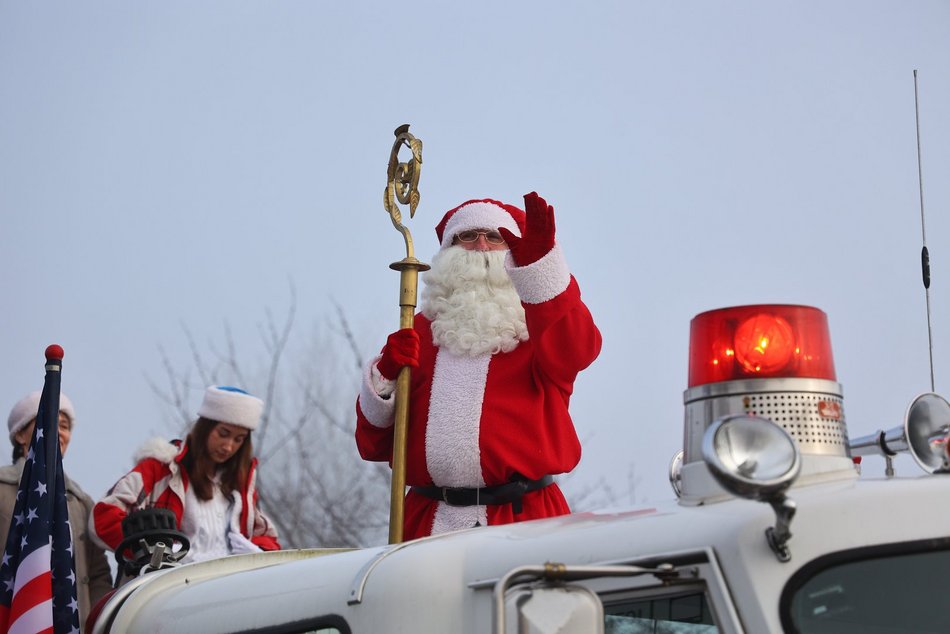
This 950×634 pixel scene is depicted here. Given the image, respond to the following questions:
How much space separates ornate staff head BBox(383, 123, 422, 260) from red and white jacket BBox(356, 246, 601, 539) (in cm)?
79

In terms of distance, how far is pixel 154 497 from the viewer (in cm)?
570

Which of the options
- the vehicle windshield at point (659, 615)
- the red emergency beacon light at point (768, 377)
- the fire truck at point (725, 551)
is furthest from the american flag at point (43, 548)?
Result: the vehicle windshield at point (659, 615)

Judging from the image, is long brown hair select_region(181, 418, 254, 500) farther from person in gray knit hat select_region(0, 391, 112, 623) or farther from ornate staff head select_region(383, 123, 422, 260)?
ornate staff head select_region(383, 123, 422, 260)

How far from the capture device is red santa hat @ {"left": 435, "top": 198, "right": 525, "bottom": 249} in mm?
5930

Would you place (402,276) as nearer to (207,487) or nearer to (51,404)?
(207,487)

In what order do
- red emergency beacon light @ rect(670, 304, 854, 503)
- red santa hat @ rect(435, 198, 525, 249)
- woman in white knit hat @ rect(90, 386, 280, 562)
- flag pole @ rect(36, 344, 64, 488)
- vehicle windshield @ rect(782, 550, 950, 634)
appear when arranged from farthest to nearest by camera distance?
red santa hat @ rect(435, 198, 525, 249), woman in white knit hat @ rect(90, 386, 280, 562), flag pole @ rect(36, 344, 64, 488), red emergency beacon light @ rect(670, 304, 854, 503), vehicle windshield @ rect(782, 550, 950, 634)

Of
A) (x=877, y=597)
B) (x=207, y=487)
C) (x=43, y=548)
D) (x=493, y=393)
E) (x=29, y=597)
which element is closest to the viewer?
(x=877, y=597)

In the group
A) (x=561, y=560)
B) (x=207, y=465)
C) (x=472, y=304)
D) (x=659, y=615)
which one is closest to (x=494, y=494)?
(x=472, y=304)

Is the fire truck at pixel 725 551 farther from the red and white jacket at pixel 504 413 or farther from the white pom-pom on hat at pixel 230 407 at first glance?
the white pom-pom on hat at pixel 230 407

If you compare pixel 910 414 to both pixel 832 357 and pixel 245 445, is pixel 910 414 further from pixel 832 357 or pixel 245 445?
pixel 245 445

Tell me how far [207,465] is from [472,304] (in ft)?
4.47

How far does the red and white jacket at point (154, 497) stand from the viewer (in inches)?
224

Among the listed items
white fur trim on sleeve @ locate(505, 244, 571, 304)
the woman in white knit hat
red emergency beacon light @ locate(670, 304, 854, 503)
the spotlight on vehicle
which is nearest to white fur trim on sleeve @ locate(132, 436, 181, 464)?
the woman in white knit hat

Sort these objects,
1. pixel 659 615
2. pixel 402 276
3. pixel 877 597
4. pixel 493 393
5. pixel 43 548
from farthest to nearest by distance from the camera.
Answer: pixel 402 276 < pixel 493 393 < pixel 43 548 < pixel 659 615 < pixel 877 597
